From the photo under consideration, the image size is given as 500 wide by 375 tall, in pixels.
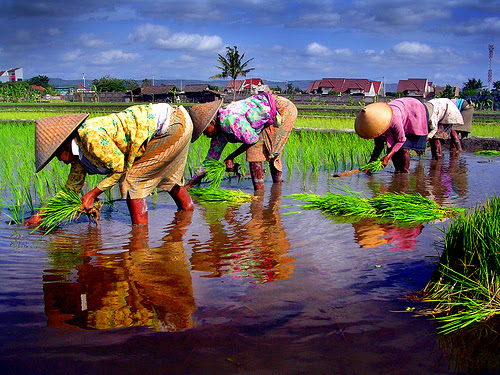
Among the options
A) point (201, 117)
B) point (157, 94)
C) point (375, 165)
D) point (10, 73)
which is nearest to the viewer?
point (201, 117)

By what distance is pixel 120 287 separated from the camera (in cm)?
242

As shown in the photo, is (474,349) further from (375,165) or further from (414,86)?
(414,86)

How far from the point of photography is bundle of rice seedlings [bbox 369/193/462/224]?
12.1 ft

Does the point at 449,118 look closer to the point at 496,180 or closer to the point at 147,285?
the point at 496,180

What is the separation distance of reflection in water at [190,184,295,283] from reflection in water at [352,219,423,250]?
54 centimetres

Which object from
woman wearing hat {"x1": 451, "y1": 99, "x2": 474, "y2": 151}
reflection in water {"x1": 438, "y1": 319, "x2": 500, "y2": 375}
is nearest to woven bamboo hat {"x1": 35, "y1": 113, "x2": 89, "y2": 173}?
reflection in water {"x1": 438, "y1": 319, "x2": 500, "y2": 375}

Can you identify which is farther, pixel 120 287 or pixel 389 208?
pixel 389 208

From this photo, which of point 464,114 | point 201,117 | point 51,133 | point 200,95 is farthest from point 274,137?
point 200,95

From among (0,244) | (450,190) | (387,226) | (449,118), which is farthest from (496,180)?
Answer: (0,244)

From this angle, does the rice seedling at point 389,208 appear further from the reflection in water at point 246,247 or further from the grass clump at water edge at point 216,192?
the grass clump at water edge at point 216,192

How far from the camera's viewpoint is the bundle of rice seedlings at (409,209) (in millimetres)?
3678

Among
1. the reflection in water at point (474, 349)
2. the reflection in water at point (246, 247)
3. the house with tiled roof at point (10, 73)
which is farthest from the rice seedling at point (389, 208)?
the house with tiled roof at point (10, 73)

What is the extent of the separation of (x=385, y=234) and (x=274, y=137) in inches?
82.9

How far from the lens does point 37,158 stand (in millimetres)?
3061
